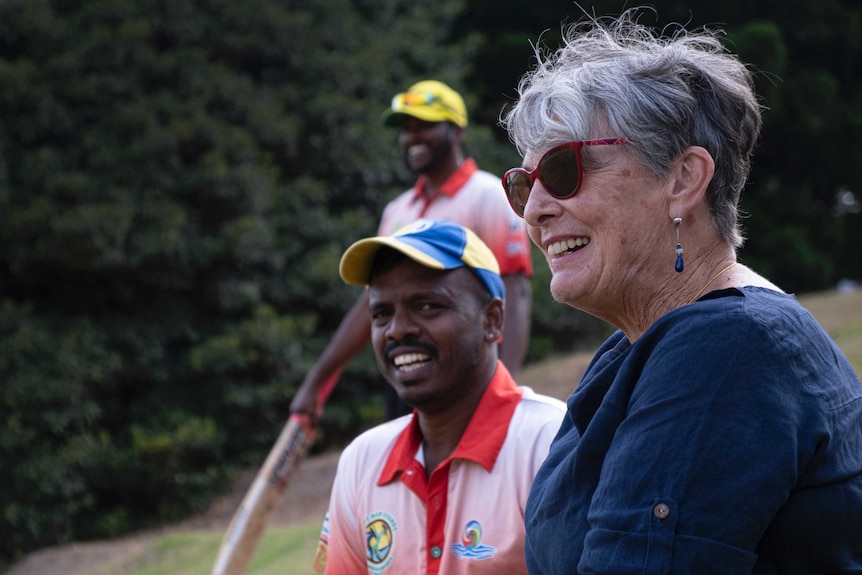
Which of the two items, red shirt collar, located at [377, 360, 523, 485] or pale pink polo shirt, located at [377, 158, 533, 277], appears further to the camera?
pale pink polo shirt, located at [377, 158, 533, 277]

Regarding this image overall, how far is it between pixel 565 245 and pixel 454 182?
283 cm

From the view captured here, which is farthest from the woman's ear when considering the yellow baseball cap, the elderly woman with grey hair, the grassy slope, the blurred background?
the blurred background

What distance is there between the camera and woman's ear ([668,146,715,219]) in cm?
183

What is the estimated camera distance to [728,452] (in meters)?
1.49

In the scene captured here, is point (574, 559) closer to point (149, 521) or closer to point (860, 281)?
point (149, 521)

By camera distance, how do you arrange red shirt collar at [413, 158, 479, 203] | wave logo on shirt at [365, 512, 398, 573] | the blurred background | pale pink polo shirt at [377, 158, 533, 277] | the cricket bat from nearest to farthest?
wave logo on shirt at [365, 512, 398, 573], the cricket bat, pale pink polo shirt at [377, 158, 533, 277], red shirt collar at [413, 158, 479, 203], the blurred background

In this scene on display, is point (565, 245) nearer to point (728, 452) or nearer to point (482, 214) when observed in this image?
point (728, 452)

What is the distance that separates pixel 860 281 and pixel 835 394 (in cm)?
1771

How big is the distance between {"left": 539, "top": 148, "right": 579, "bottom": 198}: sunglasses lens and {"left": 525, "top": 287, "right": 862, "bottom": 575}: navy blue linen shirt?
0.35 metres

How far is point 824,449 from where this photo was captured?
1559 millimetres

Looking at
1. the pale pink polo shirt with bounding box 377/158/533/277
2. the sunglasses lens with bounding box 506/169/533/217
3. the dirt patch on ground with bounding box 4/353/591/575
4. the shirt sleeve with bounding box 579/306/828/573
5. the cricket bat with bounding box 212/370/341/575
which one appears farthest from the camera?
the dirt patch on ground with bounding box 4/353/591/575

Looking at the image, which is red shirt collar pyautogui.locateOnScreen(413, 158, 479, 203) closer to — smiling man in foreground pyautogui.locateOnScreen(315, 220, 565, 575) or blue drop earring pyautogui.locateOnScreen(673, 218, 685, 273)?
smiling man in foreground pyautogui.locateOnScreen(315, 220, 565, 575)

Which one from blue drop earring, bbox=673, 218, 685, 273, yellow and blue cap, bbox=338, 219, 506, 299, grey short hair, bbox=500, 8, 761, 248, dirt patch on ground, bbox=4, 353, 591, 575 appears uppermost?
grey short hair, bbox=500, 8, 761, 248

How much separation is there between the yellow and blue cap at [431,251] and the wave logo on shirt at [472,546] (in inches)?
29.5
